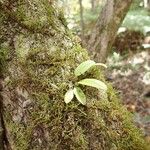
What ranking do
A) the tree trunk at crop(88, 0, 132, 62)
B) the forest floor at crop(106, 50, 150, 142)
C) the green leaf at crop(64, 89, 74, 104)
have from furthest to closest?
the forest floor at crop(106, 50, 150, 142) → the tree trunk at crop(88, 0, 132, 62) → the green leaf at crop(64, 89, 74, 104)

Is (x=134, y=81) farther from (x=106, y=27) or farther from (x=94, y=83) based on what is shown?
(x=94, y=83)

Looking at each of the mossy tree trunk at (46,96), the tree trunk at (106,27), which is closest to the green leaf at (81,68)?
the mossy tree trunk at (46,96)

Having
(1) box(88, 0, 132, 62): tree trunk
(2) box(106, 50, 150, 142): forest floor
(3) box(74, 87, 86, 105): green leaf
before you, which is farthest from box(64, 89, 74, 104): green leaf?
(2) box(106, 50, 150, 142): forest floor

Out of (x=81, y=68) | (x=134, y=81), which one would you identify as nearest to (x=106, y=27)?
(x=81, y=68)

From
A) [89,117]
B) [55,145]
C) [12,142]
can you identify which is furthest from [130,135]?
[12,142]

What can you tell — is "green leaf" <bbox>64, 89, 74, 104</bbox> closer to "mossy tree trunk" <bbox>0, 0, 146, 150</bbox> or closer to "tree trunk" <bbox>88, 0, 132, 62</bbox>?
"mossy tree trunk" <bbox>0, 0, 146, 150</bbox>

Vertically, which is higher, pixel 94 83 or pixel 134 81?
pixel 94 83
